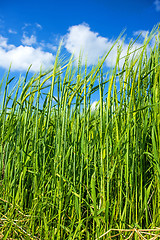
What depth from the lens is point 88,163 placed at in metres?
1.07

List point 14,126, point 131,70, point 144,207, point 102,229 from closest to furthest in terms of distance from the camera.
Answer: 1. point 102,229
2. point 144,207
3. point 131,70
4. point 14,126

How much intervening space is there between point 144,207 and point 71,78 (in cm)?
82

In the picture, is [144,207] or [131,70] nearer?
[144,207]

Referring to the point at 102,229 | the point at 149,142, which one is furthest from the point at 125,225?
the point at 149,142

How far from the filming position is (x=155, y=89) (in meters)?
1.23

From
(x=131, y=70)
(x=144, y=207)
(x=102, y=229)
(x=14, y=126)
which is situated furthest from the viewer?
(x=14, y=126)

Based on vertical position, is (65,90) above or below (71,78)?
below

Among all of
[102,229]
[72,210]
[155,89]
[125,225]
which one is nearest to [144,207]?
[125,225]

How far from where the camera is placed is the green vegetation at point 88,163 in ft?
3.30

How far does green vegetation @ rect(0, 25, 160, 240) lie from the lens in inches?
39.6

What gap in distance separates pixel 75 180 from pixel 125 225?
0.32 meters

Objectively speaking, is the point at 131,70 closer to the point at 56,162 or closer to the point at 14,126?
the point at 56,162

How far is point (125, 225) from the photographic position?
104cm

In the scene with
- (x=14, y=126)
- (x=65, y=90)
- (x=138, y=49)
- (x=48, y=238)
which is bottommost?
(x=48, y=238)
